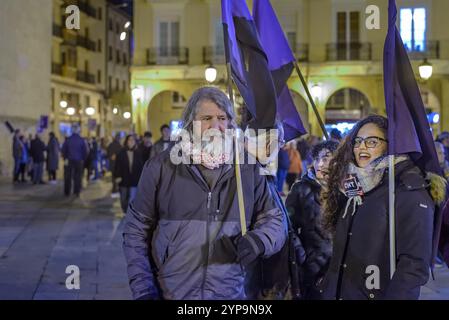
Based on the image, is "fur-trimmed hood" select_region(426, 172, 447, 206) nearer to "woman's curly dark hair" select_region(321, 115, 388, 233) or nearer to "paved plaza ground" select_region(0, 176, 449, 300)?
"woman's curly dark hair" select_region(321, 115, 388, 233)

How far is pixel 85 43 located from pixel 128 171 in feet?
146

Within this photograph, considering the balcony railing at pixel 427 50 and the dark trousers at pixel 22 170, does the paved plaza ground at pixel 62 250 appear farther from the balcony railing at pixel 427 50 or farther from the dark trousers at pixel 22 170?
the balcony railing at pixel 427 50

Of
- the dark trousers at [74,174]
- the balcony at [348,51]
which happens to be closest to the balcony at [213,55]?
the balcony at [348,51]

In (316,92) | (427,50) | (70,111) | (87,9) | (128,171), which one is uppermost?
(87,9)

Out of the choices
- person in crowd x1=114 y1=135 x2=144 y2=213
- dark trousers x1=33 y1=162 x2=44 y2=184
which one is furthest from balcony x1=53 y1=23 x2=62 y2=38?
person in crowd x1=114 y1=135 x2=144 y2=213

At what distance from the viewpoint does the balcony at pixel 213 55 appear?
28.8 metres

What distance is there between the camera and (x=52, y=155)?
896 inches

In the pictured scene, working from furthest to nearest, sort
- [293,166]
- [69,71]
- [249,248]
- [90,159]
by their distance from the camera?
[69,71] < [90,159] < [293,166] < [249,248]

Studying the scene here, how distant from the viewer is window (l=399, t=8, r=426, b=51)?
2678 centimetres

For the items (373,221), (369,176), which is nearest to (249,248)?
(373,221)

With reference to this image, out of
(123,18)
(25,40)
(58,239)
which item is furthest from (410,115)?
(123,18)

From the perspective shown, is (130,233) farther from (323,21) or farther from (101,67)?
(101,67)

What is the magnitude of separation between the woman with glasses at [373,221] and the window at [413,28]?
24204 millimetres

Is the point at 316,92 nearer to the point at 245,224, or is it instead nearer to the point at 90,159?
the point at 90,159
